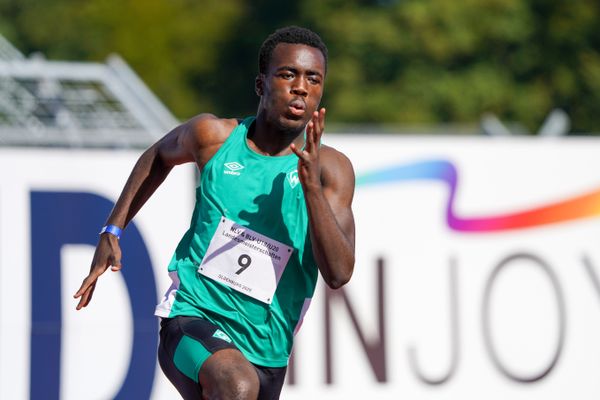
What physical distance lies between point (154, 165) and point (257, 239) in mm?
664

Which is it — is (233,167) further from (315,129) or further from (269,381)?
(269,381)

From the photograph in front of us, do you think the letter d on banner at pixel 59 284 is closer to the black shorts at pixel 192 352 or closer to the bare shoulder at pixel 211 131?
the black shorts at pixel 192 352

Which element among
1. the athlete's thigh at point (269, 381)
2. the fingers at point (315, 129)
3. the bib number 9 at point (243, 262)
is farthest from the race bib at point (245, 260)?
the fingers at point (315, 129)

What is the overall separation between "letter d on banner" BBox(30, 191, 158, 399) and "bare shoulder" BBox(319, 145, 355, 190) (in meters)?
2.84

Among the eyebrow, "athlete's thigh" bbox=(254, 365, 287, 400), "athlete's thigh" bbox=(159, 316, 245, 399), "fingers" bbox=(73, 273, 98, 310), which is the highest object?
the eyebrow

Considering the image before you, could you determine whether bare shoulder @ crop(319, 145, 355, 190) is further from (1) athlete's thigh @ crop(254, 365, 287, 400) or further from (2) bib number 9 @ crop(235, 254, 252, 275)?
(1) athlete's thigh @ crop(254, 365, 287, 400)

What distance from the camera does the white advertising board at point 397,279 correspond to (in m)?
8.24

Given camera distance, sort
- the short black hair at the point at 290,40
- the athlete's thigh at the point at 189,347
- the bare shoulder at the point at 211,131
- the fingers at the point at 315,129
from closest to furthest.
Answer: the fingers at the point at 315,129 < the athlete's thigh at the point at 189,347 < the short black hair at the point at 290,40 < the bare shoulder at the point at 211,131

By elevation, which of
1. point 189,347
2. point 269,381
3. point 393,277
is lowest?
point 269,381

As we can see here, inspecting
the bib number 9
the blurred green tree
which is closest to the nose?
the bib number 9

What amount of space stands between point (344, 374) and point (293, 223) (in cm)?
299

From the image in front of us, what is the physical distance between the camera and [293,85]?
5.72 meters

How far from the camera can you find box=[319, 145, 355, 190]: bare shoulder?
18.9ft

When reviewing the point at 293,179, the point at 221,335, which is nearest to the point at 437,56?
the point at 293,179
